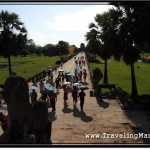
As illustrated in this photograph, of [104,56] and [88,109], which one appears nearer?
[88,109]

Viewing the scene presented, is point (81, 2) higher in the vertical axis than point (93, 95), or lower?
higher

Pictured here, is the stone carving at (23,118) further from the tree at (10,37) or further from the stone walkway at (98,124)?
the tree at (10,37)

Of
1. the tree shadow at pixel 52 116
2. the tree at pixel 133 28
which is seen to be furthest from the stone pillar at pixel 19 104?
the tree at pixel 133 28

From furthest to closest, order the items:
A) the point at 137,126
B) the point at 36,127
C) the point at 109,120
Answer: the point at 109,120
the point at 137,126
the point at 36,127

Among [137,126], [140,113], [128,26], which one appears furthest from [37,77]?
[137,126]

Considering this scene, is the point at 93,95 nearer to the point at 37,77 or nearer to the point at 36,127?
the point at 37,77

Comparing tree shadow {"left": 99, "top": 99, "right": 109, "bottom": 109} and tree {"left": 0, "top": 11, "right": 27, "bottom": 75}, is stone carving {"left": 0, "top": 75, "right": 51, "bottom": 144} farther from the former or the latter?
tree {"left": 0, "top": 11, "right": 27, "bottom": 75}

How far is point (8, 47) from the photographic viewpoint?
44125 millimetres

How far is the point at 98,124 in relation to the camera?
61.4ft

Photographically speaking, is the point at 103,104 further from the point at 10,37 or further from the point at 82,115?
the point at 10,37

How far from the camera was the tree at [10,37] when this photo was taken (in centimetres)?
4394

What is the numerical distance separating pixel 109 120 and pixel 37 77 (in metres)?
19.4

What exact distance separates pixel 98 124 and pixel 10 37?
28992 mm

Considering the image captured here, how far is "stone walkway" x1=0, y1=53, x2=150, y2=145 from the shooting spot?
48.9 feet
